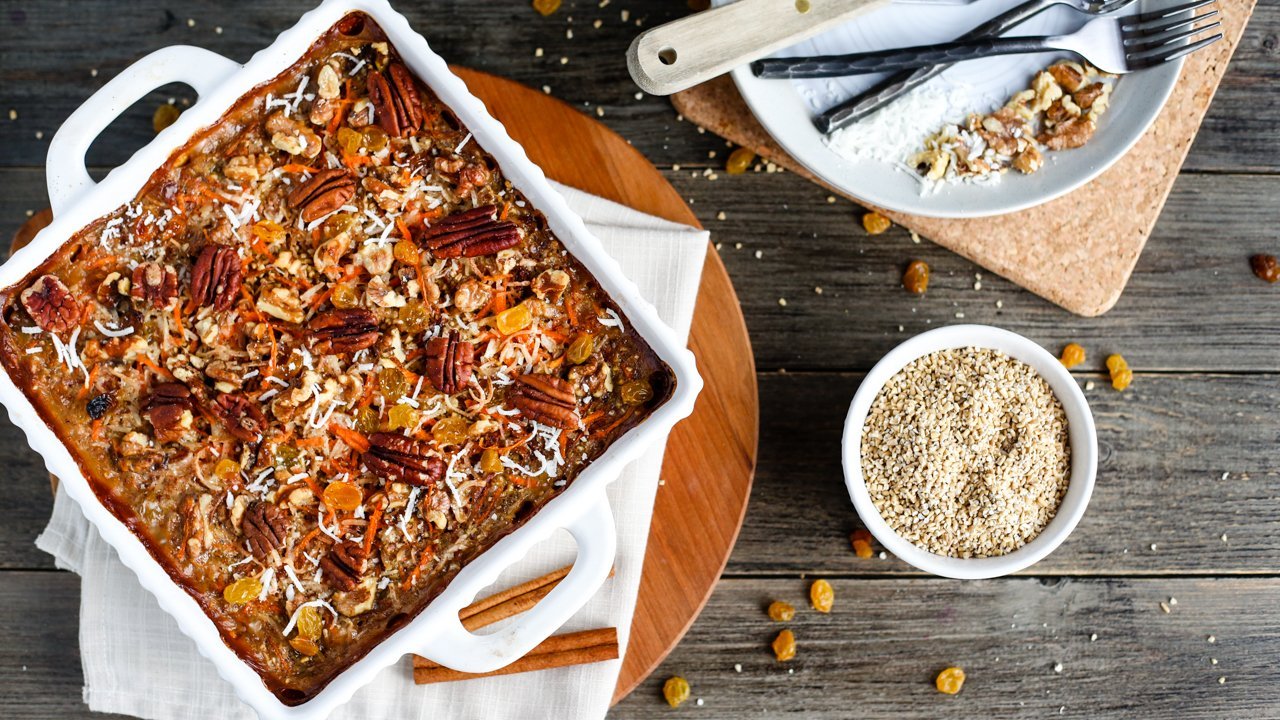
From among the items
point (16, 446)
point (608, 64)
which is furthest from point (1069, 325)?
point (16, 446)

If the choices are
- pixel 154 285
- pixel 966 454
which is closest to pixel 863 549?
pixel 966 454

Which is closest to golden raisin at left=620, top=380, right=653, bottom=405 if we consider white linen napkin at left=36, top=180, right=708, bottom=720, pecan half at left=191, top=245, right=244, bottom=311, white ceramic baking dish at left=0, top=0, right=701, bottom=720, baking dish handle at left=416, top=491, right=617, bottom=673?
white ceramic baking dish at left=0, top=0, right=701, bottom=720

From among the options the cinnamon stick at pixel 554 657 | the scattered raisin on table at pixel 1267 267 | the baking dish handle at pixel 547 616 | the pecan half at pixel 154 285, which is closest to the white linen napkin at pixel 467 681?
the cinnamon stick at pixel 554 657

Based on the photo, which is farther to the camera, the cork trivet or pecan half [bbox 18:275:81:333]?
the cork trivet

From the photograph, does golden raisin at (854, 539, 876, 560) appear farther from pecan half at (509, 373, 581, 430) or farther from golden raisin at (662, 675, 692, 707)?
pecan half at (509, 373, 581, 430)

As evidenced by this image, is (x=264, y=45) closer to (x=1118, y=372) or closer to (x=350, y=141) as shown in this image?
(x=350, y=141)

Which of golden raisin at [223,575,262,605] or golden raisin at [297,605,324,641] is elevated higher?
golden raisin at [223,575,262,605]
